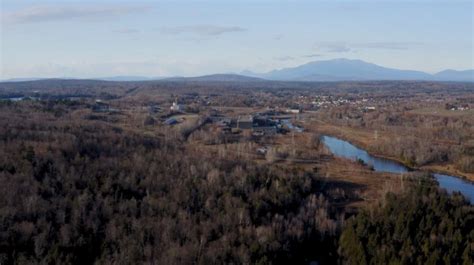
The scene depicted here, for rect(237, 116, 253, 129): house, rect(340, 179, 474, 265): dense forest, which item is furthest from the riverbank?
rect(340, 179, 474, 265): dense forest

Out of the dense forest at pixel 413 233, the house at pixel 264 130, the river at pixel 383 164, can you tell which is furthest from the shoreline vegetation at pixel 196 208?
the house at pixel 264 130

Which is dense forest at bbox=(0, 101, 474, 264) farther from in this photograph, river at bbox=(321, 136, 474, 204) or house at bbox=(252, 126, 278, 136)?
house at bbox=(252, 126, 278, 136)

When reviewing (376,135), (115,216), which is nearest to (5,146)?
(115,216)

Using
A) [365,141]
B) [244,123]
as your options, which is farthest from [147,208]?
[244,123]

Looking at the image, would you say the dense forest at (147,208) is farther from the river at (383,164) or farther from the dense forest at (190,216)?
the river at (383,164)

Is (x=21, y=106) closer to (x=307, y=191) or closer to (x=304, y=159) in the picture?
(x=304, y=159)
